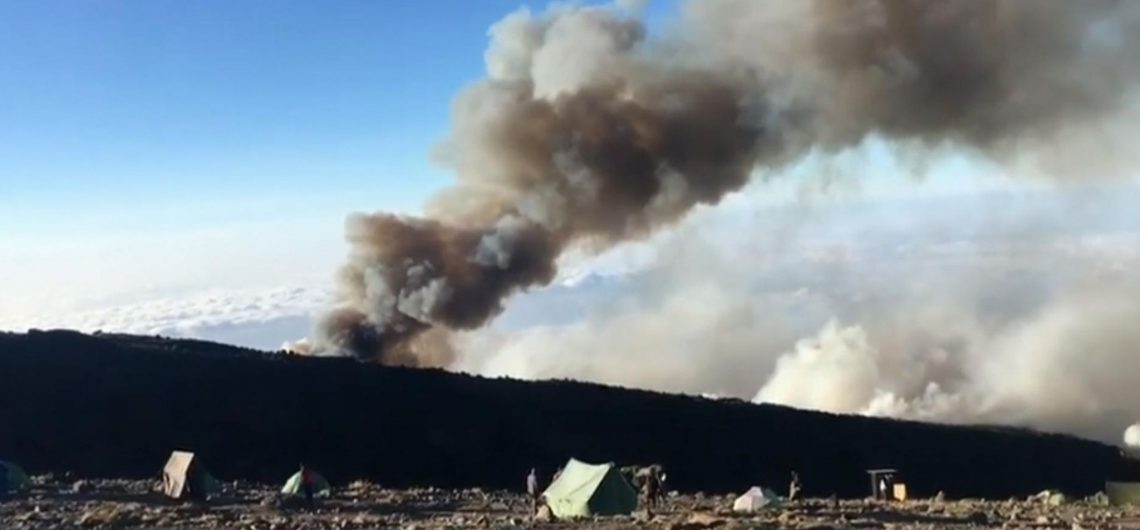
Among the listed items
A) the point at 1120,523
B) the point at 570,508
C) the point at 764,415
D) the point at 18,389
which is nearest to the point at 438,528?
the point at 570,508

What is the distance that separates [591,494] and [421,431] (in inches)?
1589

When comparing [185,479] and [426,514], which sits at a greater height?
[185,479]

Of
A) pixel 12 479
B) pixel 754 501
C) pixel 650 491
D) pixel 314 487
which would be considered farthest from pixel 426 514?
pixel 12 479

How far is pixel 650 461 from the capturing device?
74.8 meters

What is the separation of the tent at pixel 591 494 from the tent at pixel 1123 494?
77.4ft

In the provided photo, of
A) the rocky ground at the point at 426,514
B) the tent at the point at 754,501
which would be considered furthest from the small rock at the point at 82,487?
the tent at the point at 754,501

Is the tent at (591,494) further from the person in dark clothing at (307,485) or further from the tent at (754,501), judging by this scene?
the person in dark clothing at (307,485)

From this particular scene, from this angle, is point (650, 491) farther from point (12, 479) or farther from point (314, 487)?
point (12, 479)

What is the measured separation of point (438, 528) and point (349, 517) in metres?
6.00

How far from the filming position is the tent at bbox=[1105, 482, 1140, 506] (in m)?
51.0

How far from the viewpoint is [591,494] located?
3516cm

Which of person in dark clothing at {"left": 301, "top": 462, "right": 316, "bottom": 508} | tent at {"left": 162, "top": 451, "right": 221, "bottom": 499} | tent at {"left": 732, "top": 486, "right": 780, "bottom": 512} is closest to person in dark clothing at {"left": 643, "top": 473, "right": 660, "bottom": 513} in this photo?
tent at {"left": 732, "top": 486, "right": 780, "bottom": 512}

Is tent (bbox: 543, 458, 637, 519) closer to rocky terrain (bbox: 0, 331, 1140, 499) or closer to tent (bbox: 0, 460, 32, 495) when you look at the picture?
tent (bbox: 0, 460, 32, 495)

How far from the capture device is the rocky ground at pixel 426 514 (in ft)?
108
